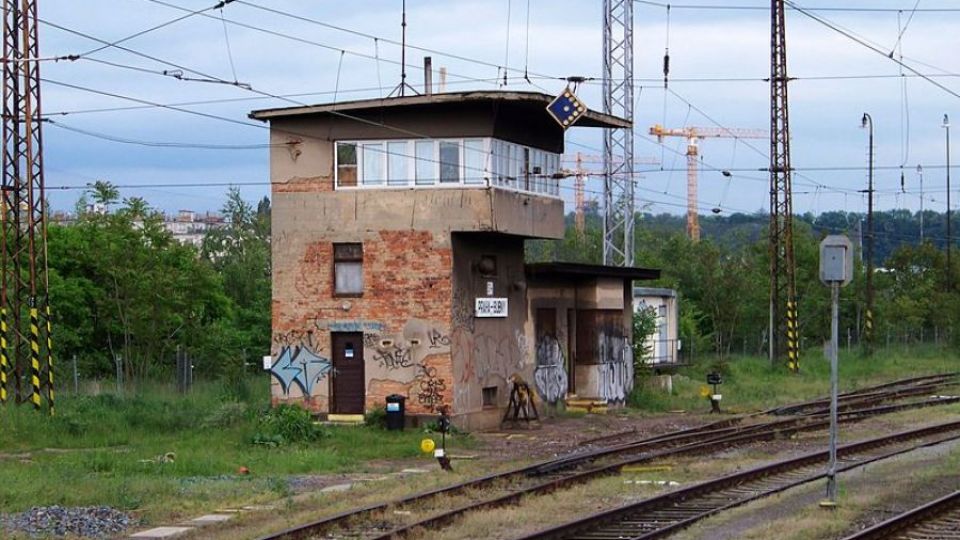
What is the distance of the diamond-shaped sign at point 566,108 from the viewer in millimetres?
32406

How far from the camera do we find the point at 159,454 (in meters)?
25.2

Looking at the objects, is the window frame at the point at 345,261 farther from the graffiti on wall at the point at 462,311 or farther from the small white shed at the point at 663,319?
the small white shed at the point at 663,319

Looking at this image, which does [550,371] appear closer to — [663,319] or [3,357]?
[3,357]

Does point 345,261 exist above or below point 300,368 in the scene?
above

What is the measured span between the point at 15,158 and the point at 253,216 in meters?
→ 63.8

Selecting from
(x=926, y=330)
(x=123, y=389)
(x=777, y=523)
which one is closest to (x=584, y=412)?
(x=123, y=389)

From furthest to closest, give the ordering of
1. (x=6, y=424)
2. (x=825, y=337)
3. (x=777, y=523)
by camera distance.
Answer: (x=825, y=337) → (x=6, y=424) → (x=777, y=523)

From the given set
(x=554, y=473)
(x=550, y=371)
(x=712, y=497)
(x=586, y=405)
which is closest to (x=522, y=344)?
(x=550, y=371)

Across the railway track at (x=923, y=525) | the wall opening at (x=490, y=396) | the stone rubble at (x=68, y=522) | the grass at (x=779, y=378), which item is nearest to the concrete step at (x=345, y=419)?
the wall opening at (x=490, y=396)

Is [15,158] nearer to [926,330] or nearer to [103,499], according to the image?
[103,499]

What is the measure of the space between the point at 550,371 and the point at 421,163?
7.50 meters

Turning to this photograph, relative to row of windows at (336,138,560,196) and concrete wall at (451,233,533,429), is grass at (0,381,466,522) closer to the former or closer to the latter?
concrete wall at (451,233,533,429)

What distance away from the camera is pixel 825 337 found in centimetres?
7094

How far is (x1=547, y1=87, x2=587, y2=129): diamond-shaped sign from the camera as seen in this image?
32.4 meters
